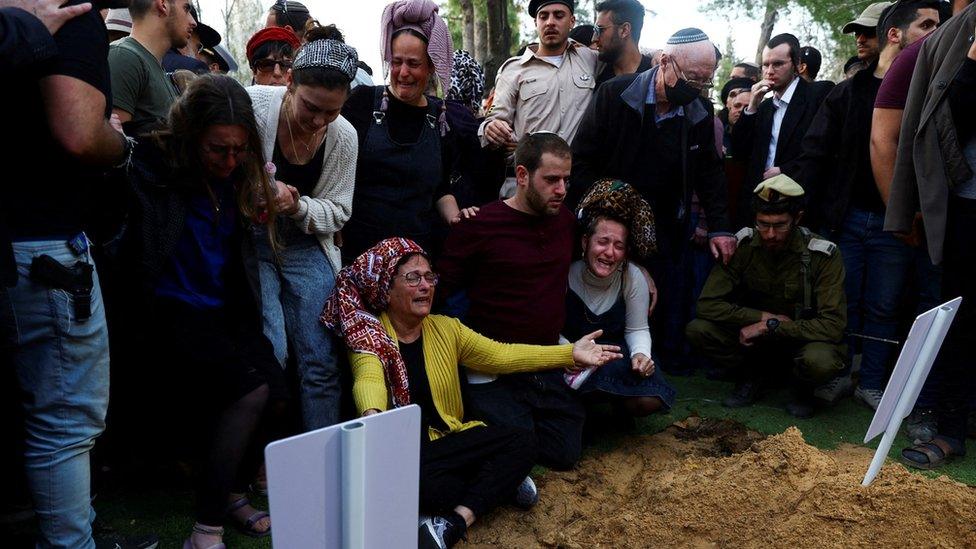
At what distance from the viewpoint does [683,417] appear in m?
4.42

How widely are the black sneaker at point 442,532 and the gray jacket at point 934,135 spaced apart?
245 centimetres

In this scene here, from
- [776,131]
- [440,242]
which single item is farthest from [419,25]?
[776,131]

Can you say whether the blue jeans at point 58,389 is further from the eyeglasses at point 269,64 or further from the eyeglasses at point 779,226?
the eyeglasses at point 779,226

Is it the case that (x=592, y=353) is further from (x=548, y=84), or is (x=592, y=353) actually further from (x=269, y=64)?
(x=269, y=64)

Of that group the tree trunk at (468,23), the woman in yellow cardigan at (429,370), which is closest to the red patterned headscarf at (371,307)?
the woman in yellow cardigan at (429,370)

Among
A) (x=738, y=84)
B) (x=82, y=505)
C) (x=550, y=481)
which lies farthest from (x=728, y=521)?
(x=738, y=84)

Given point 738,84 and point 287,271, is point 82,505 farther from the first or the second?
point 738,84

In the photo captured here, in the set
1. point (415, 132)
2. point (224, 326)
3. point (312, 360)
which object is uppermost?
point (415, 132)

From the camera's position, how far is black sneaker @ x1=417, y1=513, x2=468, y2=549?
2.87 m

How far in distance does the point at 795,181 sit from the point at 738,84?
2.93 metres

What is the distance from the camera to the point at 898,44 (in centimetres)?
440

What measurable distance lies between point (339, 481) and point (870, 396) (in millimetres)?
3834

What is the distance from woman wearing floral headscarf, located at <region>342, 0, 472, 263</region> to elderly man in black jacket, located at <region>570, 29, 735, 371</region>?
102cm

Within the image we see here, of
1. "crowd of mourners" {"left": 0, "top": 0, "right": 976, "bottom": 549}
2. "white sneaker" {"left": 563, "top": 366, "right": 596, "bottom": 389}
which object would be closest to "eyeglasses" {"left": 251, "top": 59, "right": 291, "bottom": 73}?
"crowd of mourners" {"left": 0, "top": 0, "right": 976, "bottom": 549}
